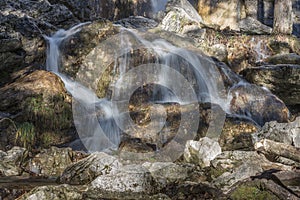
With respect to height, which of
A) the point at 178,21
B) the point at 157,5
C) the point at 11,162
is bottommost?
the point at 11,162

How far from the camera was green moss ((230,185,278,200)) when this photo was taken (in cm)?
523

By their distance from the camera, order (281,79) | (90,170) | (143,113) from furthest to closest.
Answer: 1. (281,79)
2. (143,113)
3. (90,170)

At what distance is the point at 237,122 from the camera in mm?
11734

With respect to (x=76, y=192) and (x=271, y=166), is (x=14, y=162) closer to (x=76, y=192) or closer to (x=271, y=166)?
(x=76, y=192)

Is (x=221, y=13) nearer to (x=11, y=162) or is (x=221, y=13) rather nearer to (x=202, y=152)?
(x=202, y=152)

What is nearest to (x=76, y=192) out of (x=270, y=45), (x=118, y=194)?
(x=118, y=194)

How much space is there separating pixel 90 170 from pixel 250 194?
3155 mm

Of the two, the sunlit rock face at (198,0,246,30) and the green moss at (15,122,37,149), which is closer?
the green moss at (15,122,37,149)

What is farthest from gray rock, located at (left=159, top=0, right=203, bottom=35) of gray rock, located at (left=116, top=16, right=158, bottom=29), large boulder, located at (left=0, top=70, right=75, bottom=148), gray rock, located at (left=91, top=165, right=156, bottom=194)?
gray rock, located at (left=91, top=165, right=156, bottom=194)

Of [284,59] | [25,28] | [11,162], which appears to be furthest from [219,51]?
[11,162]

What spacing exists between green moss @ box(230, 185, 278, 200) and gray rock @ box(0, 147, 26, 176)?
15.1 ft

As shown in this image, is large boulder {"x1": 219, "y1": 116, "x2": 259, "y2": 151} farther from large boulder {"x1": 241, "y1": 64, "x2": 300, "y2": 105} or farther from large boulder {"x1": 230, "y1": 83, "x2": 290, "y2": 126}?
large boulder {"x1": 241, "y1": 64, "x2": 300, "y2": 105}

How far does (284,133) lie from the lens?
286 inches

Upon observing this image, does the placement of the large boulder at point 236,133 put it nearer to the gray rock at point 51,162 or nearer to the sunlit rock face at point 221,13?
the gray rock at point 51,162
